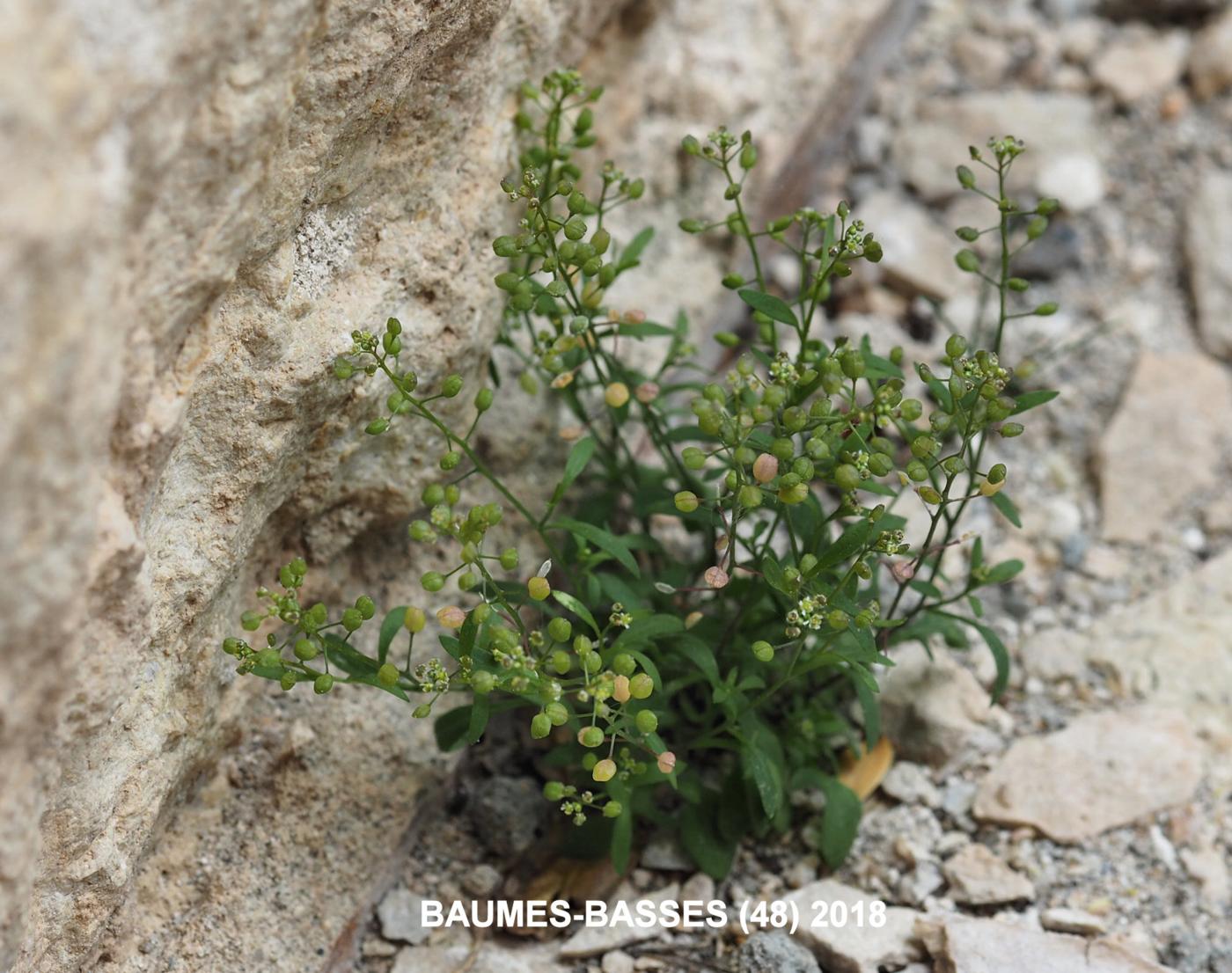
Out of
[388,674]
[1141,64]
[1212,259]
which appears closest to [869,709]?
[388,674]

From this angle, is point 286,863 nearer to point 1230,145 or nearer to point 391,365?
point 391,365

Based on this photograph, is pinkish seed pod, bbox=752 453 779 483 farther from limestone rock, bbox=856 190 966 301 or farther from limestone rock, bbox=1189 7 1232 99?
limestone rock, bbox=1189 7 1232 99

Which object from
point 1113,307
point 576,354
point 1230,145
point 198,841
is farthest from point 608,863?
point 1230,145

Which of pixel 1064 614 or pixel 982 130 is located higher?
pixel 982 130

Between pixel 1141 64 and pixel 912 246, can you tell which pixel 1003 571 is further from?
pixel 1141 64

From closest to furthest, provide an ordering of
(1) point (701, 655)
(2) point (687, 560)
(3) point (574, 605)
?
(3) point (574, 605) < (1) point (701, 655) < (2) point (687, 560)

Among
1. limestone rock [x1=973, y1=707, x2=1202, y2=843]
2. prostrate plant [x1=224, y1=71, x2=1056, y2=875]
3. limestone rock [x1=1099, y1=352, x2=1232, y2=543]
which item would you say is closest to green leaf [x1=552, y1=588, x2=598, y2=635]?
prostrate plant [x1=224, y1=71, x2=1056, y2=875]

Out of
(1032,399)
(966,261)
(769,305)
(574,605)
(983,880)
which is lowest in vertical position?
(983,880)
